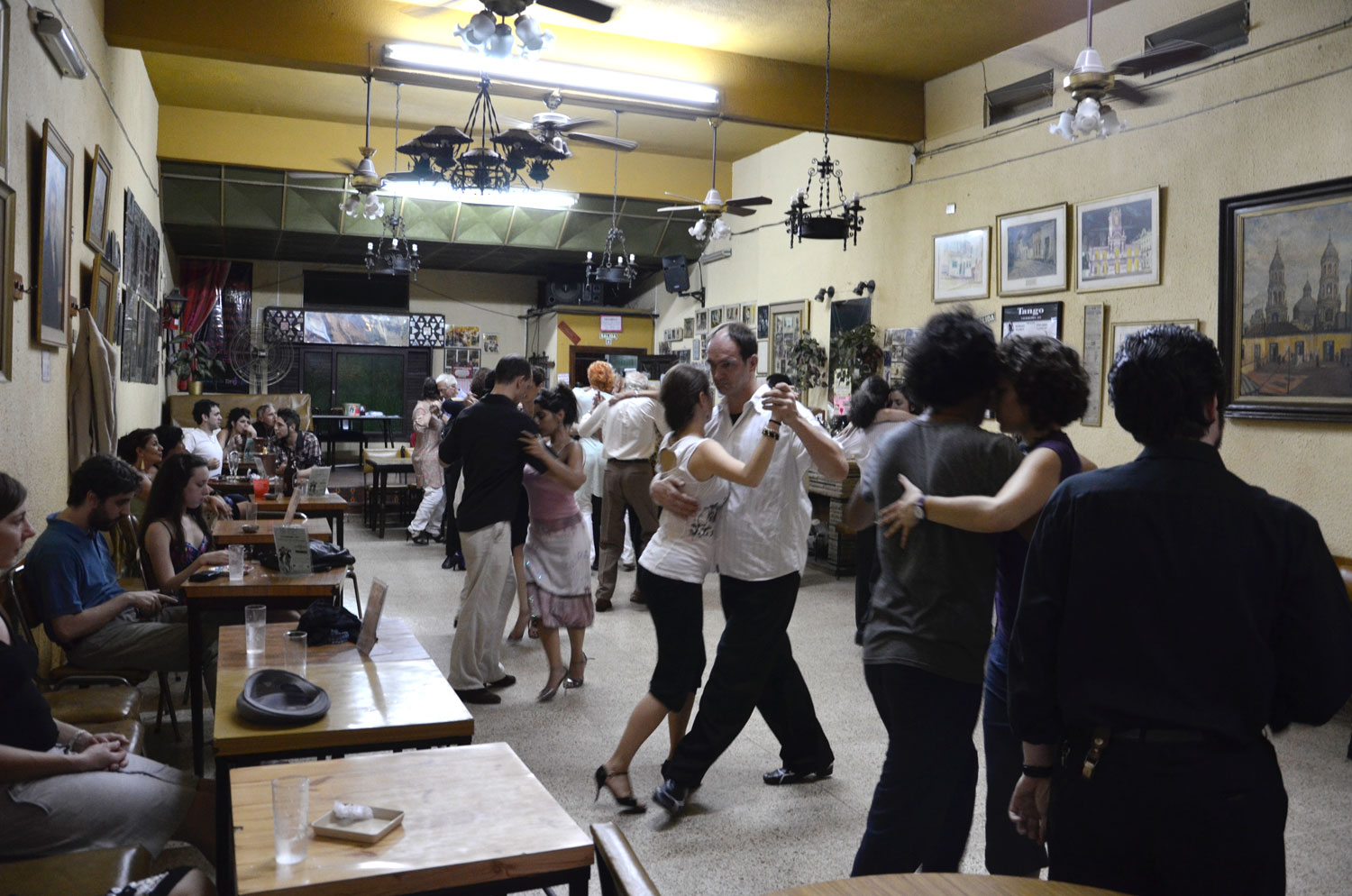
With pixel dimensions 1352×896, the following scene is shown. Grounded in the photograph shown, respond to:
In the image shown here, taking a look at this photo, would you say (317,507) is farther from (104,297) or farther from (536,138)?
(536,138)

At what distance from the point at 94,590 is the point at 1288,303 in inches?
247

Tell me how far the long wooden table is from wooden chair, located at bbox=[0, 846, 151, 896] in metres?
0.21

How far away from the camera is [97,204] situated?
647 centimetres

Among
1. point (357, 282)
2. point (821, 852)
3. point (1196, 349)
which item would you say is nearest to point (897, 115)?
point (821, 852)

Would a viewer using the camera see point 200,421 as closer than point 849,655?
No

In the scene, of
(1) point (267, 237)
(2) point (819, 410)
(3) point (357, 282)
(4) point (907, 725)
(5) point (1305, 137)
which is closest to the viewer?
(4) point (907, 725)

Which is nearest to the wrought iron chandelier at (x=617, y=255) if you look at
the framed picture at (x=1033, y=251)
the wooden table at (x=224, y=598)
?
the framed picture at (x=1033, y=251)

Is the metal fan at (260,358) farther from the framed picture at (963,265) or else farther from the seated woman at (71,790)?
the seated woman at (71,790)

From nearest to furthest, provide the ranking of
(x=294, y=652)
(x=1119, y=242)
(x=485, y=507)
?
(x=294, y=652) → (x=485, y=507) → (x=1119, y=242)

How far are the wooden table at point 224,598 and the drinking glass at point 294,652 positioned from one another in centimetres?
86

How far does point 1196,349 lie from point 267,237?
45.7 ft

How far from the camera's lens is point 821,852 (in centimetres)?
332

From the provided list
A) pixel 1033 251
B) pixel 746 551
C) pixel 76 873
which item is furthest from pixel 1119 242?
pixel 76 873

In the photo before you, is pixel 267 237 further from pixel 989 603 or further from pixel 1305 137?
pixel 989 603
